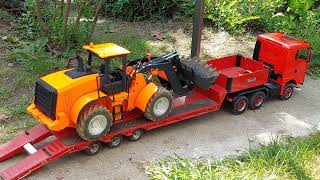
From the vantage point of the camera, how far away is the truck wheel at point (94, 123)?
5582 mm

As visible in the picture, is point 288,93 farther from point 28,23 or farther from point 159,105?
point 28,23

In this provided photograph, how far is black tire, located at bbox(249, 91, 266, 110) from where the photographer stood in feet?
24.2

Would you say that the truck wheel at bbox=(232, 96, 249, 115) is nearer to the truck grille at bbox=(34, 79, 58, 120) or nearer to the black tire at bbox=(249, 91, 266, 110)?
the black tire at bbox=(249, 91, 266, 110)

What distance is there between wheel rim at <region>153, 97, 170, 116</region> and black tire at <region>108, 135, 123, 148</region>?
0.58m

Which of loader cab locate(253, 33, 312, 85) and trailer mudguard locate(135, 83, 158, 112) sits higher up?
loader cab locate(253, 33, 312, 85)

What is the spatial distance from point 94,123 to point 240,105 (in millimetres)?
2577

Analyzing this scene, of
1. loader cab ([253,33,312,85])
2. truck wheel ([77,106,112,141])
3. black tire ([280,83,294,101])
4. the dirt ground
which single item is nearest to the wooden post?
loader cab ([253,33,312,85])

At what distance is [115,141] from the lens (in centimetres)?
612

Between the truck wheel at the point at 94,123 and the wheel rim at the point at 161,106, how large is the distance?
72 centimetres

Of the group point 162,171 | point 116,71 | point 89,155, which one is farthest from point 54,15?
point 162,171

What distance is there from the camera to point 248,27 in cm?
1043

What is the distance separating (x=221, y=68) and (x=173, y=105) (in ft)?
5.00

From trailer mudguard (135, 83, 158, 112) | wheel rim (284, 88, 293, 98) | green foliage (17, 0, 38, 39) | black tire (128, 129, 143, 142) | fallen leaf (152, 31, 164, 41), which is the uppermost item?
green foliage (17, 0, 38, 39)

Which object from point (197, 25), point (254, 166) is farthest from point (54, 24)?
point (254, 166)
